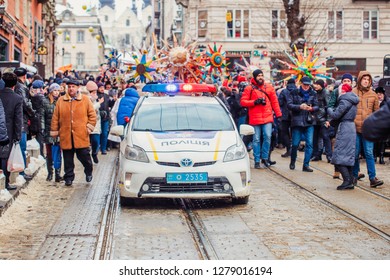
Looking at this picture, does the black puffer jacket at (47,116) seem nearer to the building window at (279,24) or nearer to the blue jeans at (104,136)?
the blue jeans at (104,136)

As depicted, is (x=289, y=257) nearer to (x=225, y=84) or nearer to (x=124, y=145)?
(x=124, y=145)

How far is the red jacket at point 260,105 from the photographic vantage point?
16234 millimetres

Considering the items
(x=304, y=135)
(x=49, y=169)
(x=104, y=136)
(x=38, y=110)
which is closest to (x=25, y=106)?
(x=38, y=110)

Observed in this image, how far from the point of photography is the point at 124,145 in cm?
1164

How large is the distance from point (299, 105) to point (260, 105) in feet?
2.55

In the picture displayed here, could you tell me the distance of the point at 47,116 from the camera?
47.9 ft

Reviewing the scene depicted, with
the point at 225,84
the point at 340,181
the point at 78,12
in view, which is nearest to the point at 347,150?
the point at 340,181

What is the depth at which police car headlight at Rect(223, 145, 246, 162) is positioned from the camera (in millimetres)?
11133

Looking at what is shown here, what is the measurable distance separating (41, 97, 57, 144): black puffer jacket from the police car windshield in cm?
270

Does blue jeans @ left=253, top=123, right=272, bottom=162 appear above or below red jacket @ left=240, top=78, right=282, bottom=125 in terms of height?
below

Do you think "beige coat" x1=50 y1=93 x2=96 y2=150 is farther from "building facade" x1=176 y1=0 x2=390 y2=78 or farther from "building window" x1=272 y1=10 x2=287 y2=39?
"building window" x1=272 y1=10 x2=287 y2=39

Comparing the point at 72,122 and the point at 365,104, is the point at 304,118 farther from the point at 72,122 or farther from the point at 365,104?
the point at 72,122

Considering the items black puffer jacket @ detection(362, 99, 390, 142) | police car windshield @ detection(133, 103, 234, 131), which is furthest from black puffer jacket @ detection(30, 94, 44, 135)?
black puffer jacket @ detection(362, 99, 390, 142)

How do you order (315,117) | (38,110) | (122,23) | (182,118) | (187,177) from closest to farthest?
(187,177)
(182,118)
(38,110)
(315,117)
(122,23)
